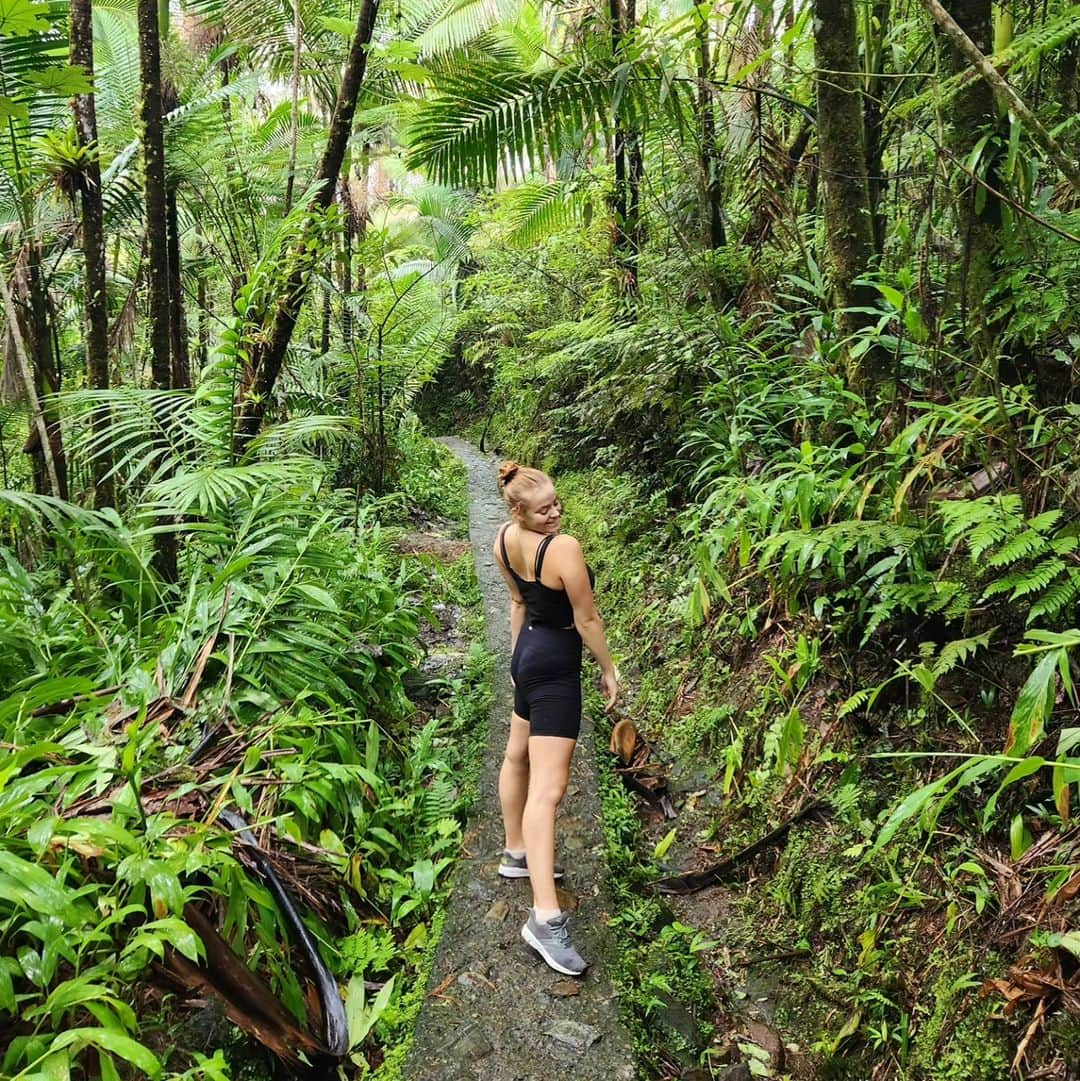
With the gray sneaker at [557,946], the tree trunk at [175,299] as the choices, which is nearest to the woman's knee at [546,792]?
the gray sneaker at [557,946]

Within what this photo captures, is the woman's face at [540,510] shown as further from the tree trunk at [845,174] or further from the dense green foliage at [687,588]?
the tree trunk at [845,174]

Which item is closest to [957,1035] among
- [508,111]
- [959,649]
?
[959,649]

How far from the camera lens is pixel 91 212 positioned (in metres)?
3.74

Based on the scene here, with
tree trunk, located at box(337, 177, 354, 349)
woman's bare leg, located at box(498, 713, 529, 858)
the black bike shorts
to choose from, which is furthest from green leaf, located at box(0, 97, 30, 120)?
tree trunk, located at box(337, 177, 354, 349)

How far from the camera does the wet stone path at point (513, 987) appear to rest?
88.6 inches

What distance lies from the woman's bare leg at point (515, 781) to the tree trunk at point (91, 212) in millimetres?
2442

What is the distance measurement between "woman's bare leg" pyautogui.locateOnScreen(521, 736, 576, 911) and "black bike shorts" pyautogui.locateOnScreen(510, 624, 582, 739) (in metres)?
0.06

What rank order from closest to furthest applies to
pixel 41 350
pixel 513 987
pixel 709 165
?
1. pixel 513 987
2. pixel 41 350
3. pixel 709 165

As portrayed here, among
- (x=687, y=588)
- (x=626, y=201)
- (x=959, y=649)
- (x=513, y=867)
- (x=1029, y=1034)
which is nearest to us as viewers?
(x=1029, y=1034)

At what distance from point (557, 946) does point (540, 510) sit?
5.18 ft

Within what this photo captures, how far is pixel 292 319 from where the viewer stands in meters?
4.37

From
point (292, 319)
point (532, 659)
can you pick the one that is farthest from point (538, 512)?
point (292, 319)

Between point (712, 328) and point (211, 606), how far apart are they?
3.49 m

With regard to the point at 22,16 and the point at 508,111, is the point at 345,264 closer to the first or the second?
the point at 508,111
